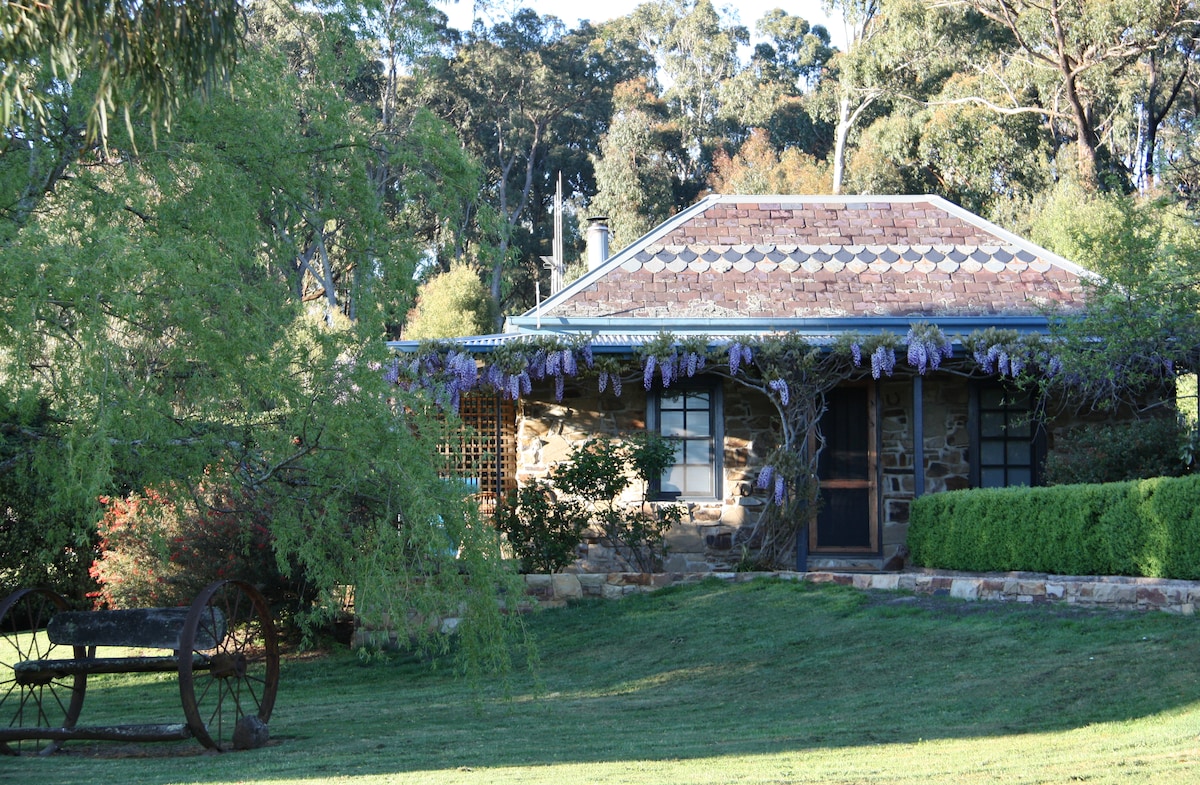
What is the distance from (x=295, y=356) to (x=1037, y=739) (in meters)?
4.45

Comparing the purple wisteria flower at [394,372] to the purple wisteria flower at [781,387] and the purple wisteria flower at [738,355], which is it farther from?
the purple wisteria flower at [781,387]

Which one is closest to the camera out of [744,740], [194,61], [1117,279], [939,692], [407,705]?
[194,61]

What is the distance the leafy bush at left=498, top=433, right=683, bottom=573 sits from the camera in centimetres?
1330

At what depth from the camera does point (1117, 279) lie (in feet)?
38.0

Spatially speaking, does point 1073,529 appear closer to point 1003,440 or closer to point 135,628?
point 1003,440

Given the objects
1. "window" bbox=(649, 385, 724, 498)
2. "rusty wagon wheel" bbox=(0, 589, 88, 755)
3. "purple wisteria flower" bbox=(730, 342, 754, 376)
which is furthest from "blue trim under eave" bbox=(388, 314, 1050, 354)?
"rusty wagon wheel" bbox=(0, 589, 88, 755)

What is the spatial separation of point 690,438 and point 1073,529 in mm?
5074

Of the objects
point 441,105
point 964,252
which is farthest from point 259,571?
point 441,105

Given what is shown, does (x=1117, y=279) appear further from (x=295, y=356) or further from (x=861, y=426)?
(x=295, y=356)

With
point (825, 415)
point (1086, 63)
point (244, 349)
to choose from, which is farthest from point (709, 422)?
point (1086, 63)

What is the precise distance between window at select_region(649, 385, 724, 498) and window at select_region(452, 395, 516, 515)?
5.62 feet

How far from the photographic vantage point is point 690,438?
14.5 metres

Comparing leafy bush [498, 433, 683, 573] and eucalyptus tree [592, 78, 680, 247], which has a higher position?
eucalyptus tree [592, 78, 680, 247]

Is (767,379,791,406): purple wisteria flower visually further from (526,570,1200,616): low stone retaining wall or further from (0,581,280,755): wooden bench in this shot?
(0,581,280,755): wooden bench
